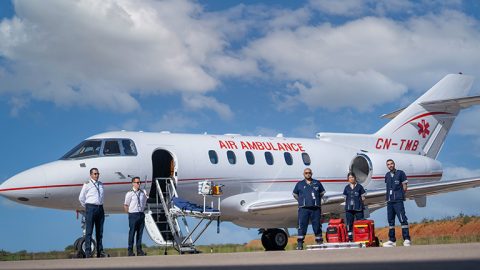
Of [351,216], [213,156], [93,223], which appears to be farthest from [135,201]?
[351,216]

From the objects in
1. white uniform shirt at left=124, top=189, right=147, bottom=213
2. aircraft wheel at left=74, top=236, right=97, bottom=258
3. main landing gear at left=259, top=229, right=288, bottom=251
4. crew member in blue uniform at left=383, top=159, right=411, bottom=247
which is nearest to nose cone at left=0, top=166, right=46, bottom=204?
aircraft wheel at left=74, top=236, right=97, bottom=258

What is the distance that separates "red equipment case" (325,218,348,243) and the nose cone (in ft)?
23.5

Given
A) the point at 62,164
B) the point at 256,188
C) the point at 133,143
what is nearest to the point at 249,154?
the point at 256,188

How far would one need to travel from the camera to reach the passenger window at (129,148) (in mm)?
19703

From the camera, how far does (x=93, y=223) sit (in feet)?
53.6

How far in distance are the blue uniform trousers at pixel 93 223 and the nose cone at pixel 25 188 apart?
2542mm

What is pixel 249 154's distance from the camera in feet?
74.3

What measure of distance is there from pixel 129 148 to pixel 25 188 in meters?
3.02

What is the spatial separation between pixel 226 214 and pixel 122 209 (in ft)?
11.0

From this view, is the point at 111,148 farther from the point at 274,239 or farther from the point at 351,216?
the point at 274,239

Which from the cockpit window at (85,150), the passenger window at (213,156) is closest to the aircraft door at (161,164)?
the passenger window at (213,156)

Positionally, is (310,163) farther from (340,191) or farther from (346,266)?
(346,266)

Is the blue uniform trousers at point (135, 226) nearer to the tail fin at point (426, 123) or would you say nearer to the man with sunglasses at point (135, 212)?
the man with sunglasses at point (135, 212)

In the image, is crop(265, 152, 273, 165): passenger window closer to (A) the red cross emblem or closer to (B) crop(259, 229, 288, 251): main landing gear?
(B) crop(259, 229, 288, 251): main landing gear
